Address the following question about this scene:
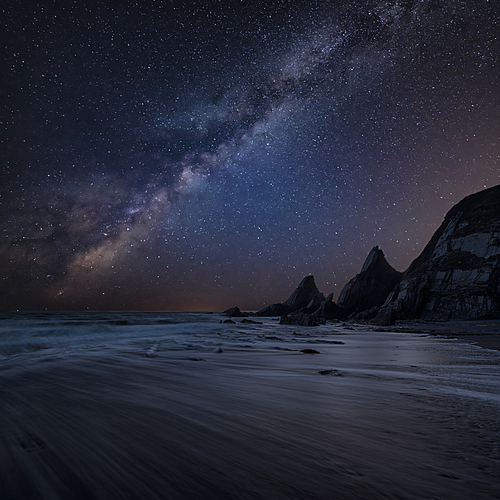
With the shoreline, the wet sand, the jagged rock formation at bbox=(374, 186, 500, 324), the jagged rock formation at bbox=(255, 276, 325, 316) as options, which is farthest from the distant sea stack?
the jagged rock formation at bbox=(255, 276, 325, 316)

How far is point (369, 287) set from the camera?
5903 centimetres

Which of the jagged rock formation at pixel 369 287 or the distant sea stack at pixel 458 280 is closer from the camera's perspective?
the distant sea stack at pixel 458 280

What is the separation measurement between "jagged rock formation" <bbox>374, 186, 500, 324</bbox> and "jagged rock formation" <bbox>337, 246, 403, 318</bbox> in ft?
Answer: 56.4

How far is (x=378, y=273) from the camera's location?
61.5 m

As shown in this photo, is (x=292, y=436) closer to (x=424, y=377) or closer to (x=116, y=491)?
(x=116, y=491)

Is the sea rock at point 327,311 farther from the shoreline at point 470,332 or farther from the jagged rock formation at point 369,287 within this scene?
the shoreline at point 470,332

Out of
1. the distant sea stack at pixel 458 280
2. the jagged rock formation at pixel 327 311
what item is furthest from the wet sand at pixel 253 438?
the jagged rock formation at pixel 327 311

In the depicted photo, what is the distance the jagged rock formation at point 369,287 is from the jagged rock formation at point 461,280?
56.4 ft

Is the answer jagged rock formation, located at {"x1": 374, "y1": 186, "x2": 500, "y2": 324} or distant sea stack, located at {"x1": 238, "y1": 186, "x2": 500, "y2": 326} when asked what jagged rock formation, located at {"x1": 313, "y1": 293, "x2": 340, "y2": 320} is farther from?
jagged rock formation, located at {"x1": 374, "y1": 186, "x2": 500, "y2": 324}

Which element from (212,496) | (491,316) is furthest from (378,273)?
(212,496)

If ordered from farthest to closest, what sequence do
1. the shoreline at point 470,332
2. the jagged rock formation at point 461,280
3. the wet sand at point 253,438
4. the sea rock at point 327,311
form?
1. the sea rock at point 327,311
2. the jagged rock formation at point 461,280
3. the shoreline at point 470,332
4. the wet sand at point 253,438

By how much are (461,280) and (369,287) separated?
26.1 m

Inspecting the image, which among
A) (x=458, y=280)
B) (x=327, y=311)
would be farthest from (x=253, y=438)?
(x=327, y=311)

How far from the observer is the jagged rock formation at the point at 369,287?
57375 millimetres
